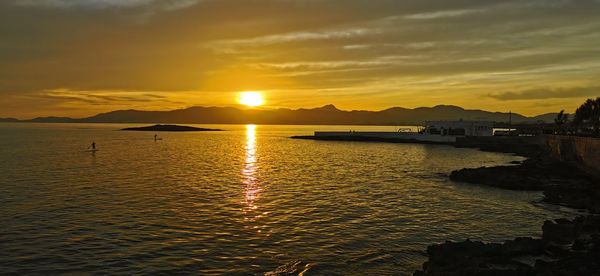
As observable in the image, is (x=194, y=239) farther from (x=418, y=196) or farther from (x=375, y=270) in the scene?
(x=418, y=196)

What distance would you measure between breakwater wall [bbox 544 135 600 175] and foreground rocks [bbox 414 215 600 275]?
23255mm

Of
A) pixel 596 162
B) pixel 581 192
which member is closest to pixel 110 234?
pixel 581 192

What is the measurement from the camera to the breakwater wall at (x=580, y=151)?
122ft

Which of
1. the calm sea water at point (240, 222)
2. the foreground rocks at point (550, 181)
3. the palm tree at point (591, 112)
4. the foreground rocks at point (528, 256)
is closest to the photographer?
the foreground rocks at point (528, 256)

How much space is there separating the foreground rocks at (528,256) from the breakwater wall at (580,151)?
2325 cm

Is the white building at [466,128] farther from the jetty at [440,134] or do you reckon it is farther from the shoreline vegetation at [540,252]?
the shoreline vegetation at [540,252]

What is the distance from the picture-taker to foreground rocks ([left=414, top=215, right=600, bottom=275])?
1259 cm

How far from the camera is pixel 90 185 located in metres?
33.5

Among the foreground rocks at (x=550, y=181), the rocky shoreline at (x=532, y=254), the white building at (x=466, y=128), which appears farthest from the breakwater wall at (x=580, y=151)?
the white building at (x=466, y=128)

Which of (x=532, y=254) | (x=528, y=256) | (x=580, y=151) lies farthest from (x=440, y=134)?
(x=528, y=256)

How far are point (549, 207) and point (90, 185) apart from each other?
33052 millimetres

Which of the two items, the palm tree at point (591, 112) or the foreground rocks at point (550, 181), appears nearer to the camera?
the foreground rocks at point (550, 181)

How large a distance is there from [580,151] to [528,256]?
120 ft

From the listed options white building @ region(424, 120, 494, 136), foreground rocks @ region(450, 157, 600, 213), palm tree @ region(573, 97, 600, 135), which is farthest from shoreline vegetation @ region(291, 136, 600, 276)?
white building @ region(424, 120, 494, 136)
